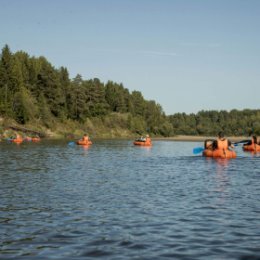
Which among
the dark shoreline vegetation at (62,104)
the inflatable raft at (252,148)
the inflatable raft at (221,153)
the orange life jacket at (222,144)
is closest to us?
the orange life jacket at (222,144)

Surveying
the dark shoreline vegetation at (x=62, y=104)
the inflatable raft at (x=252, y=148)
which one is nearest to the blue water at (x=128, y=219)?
the inflatable raft at (x=252, y=148)

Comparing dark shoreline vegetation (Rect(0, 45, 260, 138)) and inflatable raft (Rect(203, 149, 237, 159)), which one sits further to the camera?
dark shoreline vegetation (Rect(0, 45, 260, 138))

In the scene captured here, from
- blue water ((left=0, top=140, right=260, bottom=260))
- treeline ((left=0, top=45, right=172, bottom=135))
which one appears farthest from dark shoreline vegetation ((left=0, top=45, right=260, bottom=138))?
blue water ((left=0, top=140, right=260, bottom=260))

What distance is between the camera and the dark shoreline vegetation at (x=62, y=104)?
11569 cm

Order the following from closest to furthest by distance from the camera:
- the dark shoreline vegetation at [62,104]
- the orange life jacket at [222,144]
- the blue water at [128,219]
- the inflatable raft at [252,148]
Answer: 1. the blue water at [128,219]
2. the orange life jacket at [222,144]
3. the inflatable raft at [252,148]
4. the dark shoreline vegetation at [62,104]

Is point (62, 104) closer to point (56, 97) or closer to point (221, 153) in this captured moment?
point (56, 97)

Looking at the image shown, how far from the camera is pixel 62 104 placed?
467 feet

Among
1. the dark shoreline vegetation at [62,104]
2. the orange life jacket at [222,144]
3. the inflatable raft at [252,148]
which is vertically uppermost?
the dark shoreline vegetation at [62,104]

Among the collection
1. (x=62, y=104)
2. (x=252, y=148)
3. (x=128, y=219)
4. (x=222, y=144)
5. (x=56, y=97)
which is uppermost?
(x=56, y=97)

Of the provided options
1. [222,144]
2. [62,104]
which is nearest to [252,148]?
[222,144]

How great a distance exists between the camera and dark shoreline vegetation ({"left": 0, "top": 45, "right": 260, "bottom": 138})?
4555 inches

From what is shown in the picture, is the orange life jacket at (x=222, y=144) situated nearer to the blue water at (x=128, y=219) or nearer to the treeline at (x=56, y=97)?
the blue water at (x=128, y=219)

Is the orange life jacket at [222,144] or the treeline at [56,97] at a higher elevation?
the treeline at [56,97]

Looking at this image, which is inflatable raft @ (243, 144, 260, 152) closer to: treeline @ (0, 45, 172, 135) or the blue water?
the blue water
